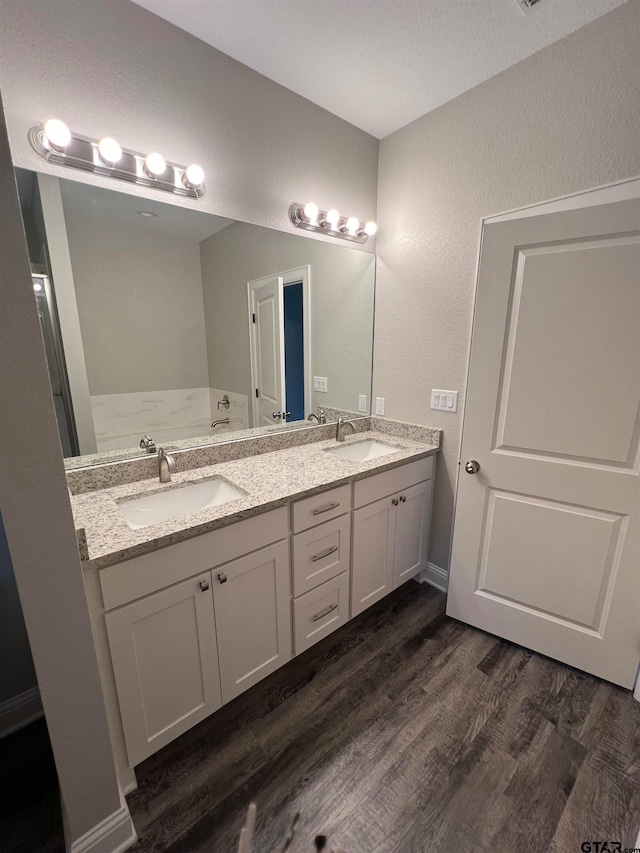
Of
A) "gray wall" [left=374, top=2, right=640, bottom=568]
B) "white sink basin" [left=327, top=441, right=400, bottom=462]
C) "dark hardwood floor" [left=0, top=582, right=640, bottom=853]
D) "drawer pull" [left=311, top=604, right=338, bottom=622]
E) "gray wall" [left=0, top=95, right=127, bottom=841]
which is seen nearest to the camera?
"gray wall" [left=0, top=95, right=127, bottom=841]

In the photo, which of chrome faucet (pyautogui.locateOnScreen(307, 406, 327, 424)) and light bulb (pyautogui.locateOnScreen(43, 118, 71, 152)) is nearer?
light bulb (pyautogui.locateOnScreen(43, 118, 71, 152))

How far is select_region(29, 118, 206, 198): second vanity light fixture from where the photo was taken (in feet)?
3.96

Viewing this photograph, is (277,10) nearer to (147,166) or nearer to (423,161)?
(147,166)

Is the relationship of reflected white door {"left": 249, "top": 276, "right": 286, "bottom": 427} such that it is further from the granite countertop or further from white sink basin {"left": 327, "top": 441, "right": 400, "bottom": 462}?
white sink basin {"left": 327, "top": 441, "right": 400, "bottom": 462}

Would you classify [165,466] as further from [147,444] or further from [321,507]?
[321,507]

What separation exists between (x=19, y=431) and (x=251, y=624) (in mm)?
1034

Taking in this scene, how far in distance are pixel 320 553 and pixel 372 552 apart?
0.37 meters

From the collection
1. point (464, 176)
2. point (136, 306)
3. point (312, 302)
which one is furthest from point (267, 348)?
point (464, 176)

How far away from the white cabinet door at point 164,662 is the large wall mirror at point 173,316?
66cm

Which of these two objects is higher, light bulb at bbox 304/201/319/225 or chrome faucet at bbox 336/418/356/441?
light bulb at bbox 304/201/319/225

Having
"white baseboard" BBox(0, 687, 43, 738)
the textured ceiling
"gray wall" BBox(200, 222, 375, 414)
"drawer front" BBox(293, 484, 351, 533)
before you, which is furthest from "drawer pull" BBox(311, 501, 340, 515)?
the textured ceiling

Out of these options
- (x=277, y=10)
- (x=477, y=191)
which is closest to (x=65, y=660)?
(x=277, y=10)

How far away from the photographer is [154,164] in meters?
1.39

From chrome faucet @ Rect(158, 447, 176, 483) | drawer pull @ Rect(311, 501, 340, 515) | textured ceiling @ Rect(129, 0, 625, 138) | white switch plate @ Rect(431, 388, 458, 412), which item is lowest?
drawer pull @ Rect(311, 501, 340, 515)
